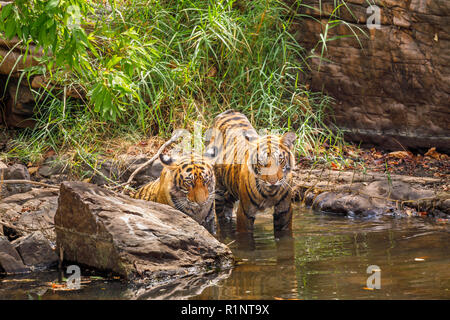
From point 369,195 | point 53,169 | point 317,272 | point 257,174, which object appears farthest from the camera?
point 53,169

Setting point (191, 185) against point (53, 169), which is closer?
point (191, 185)

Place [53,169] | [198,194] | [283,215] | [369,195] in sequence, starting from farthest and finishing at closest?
[53,169], [369,195], [283,215], [198,194]

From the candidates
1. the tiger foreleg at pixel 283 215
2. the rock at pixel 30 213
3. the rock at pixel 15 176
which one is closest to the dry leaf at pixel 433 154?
the tiger foreleg at pixel 283 215

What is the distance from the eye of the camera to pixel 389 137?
913 centimetres

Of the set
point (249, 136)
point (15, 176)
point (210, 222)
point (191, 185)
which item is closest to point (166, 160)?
point (191, 185)

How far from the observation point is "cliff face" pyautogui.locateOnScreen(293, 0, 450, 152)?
28.6 feet

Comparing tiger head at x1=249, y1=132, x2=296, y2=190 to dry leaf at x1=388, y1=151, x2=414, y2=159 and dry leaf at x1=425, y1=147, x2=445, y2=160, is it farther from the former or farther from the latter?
dry leaf at x1=425, y1=147, x2=445, y2=160

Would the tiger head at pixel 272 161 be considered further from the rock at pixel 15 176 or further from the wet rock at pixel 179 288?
the rock at pixel 15 176

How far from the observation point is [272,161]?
5496 mm

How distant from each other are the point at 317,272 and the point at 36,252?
83.7 inches

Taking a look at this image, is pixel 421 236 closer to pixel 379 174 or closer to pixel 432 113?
pixel 379 174

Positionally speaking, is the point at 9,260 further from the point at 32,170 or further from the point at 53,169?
the point at 32,170

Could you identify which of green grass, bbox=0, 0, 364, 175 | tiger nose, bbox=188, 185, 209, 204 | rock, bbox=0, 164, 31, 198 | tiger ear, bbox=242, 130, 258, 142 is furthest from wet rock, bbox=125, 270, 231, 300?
green grass, bbox=0, 0, 364, 175

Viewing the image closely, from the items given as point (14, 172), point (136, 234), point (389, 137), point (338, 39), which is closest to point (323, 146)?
point (389, 137)
